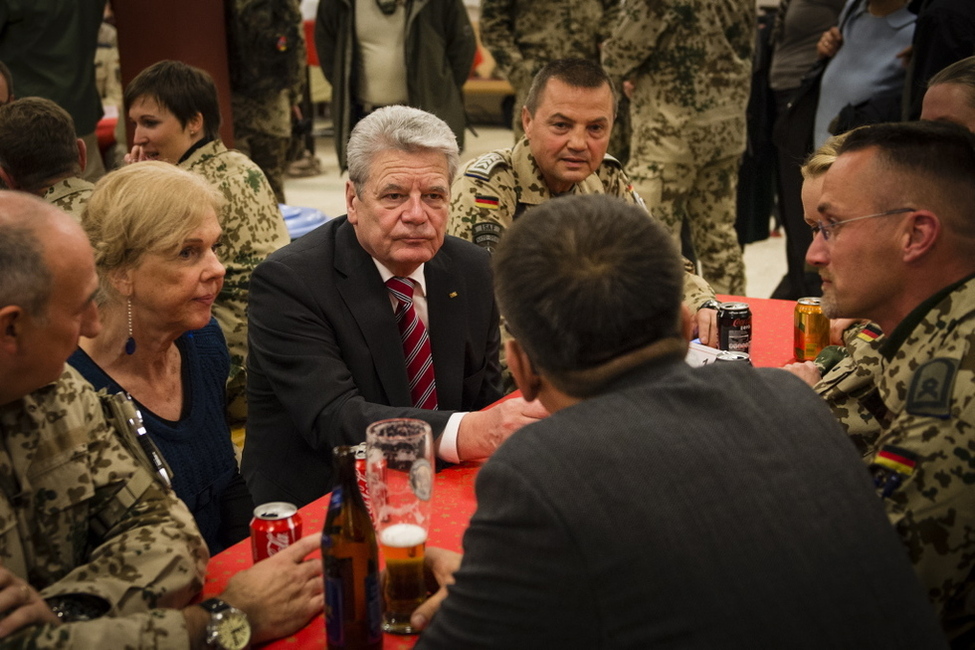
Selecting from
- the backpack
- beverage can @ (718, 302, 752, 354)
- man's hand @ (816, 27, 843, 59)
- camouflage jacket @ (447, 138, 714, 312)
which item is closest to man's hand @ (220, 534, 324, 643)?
beverage can @ (718, 302, 752, 354)

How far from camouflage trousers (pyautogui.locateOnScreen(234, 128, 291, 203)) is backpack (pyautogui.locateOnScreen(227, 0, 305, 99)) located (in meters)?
0.33

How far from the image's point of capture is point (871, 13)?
4879 millimetres

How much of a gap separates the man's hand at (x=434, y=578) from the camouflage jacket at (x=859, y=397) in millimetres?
987

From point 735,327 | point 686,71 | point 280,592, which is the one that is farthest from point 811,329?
point 686,71

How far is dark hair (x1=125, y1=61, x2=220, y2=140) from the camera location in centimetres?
420

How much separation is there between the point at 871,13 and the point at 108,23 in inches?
256

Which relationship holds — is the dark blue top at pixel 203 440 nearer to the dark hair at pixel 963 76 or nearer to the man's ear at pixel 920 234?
the man's ear at pixel 920 234

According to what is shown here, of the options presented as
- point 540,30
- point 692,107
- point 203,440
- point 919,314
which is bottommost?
point 203,440

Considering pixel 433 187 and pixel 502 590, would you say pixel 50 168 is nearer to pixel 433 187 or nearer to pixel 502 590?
pixel 433 187

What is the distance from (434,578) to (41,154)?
2.62 metres

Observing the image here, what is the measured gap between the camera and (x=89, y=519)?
5.65ft

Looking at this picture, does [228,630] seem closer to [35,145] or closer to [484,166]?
[484,166]

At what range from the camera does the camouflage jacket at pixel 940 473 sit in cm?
156

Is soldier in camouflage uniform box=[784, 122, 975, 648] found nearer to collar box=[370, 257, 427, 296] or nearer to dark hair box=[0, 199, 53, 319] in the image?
collar box=[370, 257, 427, 296]
